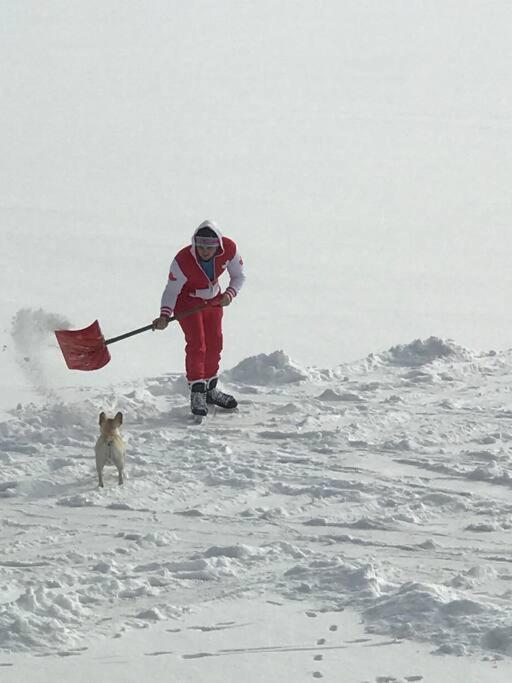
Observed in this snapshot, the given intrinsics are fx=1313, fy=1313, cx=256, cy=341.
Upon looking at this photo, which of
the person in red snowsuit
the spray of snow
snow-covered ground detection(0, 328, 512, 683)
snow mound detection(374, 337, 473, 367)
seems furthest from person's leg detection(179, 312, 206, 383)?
snow mound detection(374, 337, 473, 367)

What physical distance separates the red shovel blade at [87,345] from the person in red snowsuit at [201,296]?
43 centimetres

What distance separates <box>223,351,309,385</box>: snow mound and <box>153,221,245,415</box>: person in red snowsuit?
95cm

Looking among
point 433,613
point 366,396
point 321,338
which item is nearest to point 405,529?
point 433,613

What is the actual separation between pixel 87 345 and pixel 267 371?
1.78m

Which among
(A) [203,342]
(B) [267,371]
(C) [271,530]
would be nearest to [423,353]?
(B) [267,371]

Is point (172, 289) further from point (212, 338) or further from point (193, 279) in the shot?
point (212, 338)

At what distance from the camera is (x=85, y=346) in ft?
28.0

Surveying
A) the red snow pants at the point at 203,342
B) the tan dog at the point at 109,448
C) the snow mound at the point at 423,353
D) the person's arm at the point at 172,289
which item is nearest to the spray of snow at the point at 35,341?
the person's arm at the point at 172,289

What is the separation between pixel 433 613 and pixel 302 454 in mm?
2709

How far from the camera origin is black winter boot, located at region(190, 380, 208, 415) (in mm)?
8609

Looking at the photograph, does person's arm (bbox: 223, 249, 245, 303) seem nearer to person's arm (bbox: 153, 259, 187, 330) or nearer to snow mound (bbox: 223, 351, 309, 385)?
person's arm (bbox: 153, 259, 187, 330)

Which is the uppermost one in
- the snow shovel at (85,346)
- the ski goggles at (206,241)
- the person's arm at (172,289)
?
the ski goggles at (206,241)

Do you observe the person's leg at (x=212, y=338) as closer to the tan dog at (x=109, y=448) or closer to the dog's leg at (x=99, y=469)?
the tan dog at (x=109, y=448)

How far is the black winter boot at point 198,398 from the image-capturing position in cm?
861
